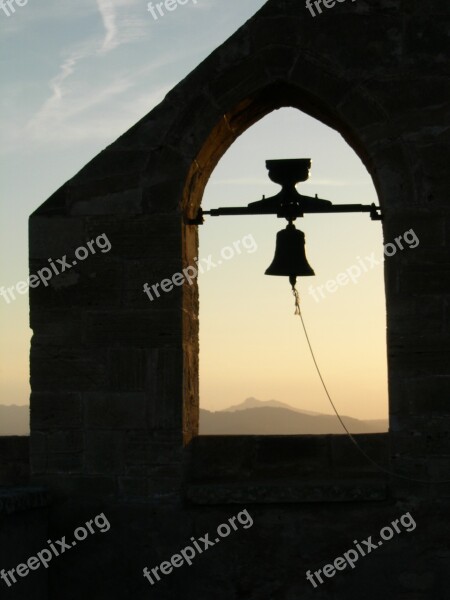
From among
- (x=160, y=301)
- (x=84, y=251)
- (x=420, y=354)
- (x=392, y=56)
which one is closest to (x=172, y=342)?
(x=160, y=301)

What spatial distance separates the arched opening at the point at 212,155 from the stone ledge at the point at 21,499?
0.77 meters

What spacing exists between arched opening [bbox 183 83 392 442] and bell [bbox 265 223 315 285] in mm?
458

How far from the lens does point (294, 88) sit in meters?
7.23

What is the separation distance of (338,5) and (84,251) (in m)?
1.81

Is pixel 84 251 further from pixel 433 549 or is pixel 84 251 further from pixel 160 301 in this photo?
pixel 433 549

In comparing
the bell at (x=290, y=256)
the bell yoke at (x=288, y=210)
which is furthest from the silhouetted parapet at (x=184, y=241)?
the bell at (x=290, y=256)

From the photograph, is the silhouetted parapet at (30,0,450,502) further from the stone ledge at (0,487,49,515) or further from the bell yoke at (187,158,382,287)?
the bell yoke at (187,158,382,287)

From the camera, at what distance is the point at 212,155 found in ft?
24.5

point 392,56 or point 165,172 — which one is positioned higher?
point 392,56

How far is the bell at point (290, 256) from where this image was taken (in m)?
7.26

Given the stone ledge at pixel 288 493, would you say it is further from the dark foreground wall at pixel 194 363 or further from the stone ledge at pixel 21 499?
the stone ledge at pixel 21 499

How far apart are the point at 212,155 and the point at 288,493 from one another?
72.8 inches

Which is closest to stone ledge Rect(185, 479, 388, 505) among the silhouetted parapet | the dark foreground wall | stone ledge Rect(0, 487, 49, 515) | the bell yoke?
the dark foreground wall

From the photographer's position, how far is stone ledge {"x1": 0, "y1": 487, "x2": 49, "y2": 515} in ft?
Result: 21.0
